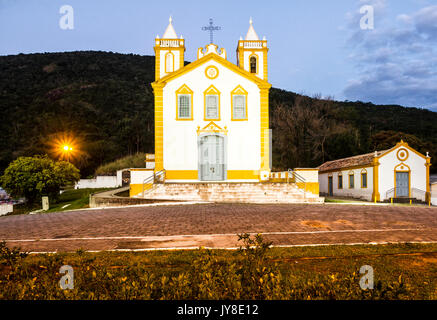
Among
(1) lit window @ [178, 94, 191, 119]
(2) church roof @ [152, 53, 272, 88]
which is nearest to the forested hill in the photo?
(2) church roof @ [152, 53, 272, 88]

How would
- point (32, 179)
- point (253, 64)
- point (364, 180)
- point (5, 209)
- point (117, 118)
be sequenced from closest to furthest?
1. point (5, 209)
2. point (32, 179)
3. point (253, 64)
4. point (364, 180)
5. point (117, 118)

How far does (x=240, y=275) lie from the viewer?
3.36 metres

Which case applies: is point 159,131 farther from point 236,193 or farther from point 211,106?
point 236,193

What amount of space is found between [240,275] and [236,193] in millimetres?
12098

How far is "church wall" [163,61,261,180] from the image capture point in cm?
1917

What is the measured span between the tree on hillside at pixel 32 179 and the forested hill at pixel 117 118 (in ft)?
62.8

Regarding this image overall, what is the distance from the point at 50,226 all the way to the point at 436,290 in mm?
9197

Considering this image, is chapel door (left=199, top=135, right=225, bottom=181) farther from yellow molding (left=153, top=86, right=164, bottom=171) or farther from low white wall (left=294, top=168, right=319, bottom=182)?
low white wall (left=294, top=168, right=319, bottom=182)

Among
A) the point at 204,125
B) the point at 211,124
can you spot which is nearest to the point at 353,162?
the point at 211,124

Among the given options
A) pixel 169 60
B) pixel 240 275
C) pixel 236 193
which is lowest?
pixel 236 193

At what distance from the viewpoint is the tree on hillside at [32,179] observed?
2084cm
